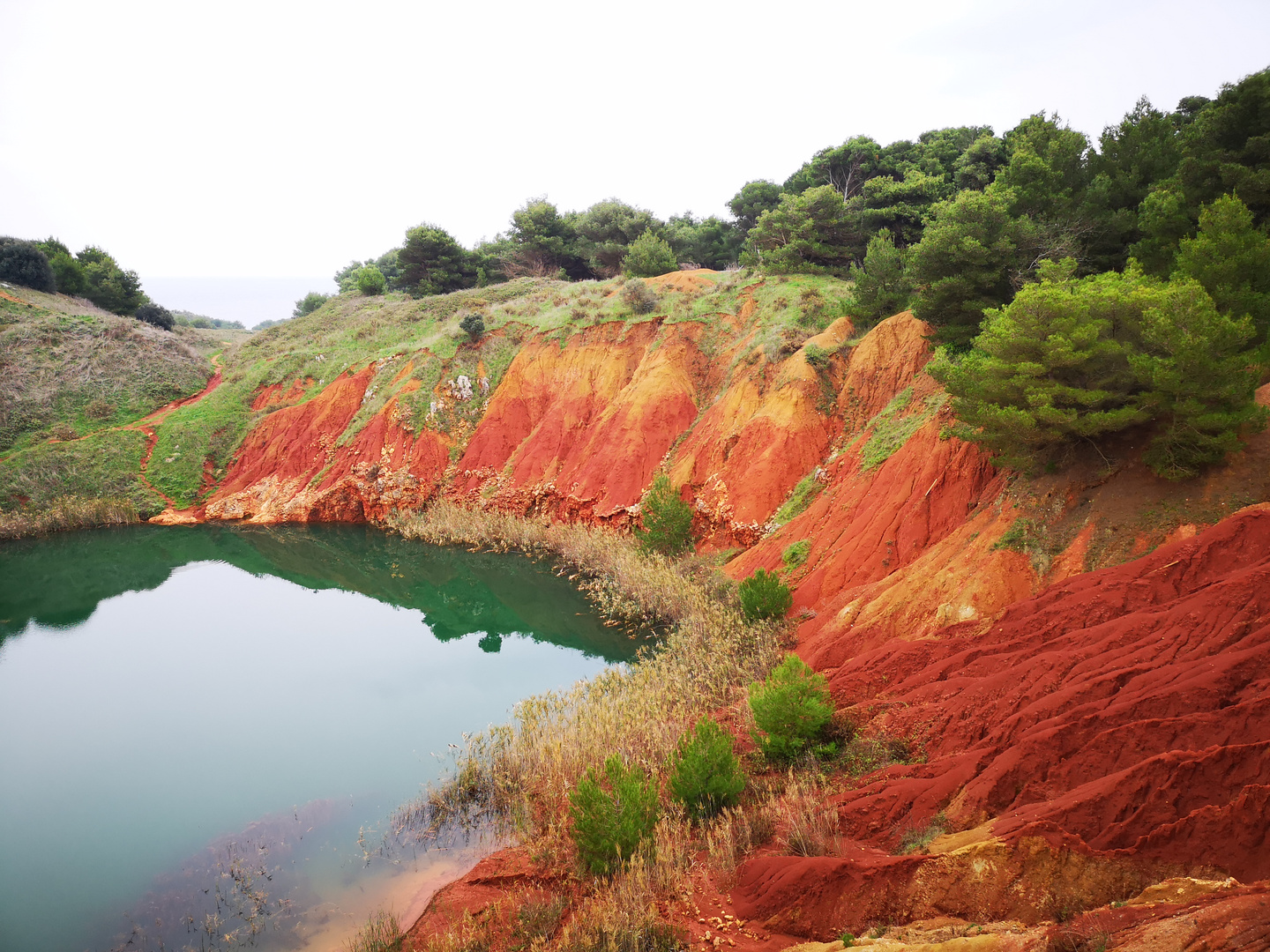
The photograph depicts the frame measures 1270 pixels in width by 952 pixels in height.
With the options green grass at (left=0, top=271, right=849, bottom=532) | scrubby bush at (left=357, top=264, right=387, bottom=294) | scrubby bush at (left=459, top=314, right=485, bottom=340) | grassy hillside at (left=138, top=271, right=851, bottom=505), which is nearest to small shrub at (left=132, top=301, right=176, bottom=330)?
green grass at (left=0, top=271, right=849, bottom=532)

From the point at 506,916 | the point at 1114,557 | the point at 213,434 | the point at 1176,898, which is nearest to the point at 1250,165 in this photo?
the point at 1114,557

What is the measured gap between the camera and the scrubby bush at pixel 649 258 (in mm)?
39656

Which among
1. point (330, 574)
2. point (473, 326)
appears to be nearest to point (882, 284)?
point (473, 326)

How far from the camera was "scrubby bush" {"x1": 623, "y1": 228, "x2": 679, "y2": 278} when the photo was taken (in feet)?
130

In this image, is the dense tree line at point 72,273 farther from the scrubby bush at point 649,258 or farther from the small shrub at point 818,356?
the small shrub at point 818,356

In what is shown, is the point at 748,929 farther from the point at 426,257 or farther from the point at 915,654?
the point at 426,257

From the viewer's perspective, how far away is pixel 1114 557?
10.1 meters

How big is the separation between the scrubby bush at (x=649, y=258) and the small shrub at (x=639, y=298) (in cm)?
542

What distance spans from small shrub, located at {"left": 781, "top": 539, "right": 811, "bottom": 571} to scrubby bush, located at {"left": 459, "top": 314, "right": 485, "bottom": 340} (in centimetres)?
2616

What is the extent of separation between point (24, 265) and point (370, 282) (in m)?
22.9

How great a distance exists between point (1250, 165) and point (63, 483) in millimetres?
47265

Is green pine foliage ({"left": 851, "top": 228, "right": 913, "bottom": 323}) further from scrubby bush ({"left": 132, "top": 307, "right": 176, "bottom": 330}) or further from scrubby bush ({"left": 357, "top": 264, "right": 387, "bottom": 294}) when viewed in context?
scrubby bush ({"left": 132, "top": 307, "right": 176, "bottom": 330})

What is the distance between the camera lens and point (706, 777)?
8.65 m

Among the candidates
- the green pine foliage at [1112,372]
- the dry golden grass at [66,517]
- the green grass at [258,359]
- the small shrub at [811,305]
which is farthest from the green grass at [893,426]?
the dry golden grass at [66,517]
